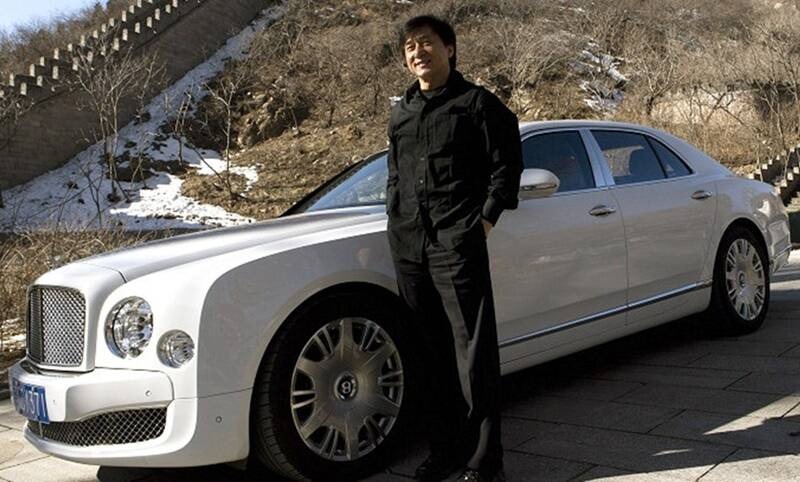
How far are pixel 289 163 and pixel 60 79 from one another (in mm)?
9858

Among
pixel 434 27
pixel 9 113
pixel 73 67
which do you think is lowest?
pixel 434 27

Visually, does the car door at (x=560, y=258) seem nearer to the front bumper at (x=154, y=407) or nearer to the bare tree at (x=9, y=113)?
the front bumper at (x=154, y=407)

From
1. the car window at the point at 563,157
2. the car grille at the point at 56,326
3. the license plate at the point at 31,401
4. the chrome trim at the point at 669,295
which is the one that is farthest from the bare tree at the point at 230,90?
the license plate at the point at 31,401

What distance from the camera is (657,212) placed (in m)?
4.71

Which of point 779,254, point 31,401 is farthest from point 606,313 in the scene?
point 31,401

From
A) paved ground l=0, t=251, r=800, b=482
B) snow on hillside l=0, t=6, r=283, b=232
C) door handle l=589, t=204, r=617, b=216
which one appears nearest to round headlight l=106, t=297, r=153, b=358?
paved ground l=0, t=251, r=800, b=482

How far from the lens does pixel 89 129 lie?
→ 3130 cm

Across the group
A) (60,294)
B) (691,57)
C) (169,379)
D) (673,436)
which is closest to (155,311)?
(169,379)

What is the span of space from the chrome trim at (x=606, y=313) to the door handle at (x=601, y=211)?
55cm

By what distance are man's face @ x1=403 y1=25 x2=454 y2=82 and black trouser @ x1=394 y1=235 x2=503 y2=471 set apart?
0.69 meters

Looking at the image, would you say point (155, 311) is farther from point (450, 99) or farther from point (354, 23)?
Answer: point (354, 23)

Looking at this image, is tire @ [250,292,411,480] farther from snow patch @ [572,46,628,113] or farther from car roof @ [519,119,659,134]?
snow patch @ [572,46,628,113]

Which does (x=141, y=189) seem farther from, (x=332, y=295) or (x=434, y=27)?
(x=434, y=27)

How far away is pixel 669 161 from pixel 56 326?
393 centimetres
